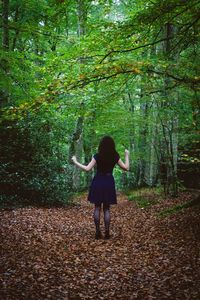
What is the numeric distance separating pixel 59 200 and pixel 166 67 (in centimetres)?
744

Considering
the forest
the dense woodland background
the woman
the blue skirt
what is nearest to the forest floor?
the forest

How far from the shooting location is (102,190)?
7.32 metres

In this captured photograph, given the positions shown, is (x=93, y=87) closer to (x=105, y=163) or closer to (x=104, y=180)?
(x=105, y=163)

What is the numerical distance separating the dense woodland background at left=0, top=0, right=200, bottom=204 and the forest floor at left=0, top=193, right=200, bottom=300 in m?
2.51

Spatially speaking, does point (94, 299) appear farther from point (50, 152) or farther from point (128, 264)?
point (50, 152)

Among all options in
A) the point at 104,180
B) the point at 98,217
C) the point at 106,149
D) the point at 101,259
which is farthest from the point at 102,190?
the point at 101,259

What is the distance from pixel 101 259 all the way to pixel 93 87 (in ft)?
12.5

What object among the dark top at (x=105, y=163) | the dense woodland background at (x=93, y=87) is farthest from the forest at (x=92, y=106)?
the dark top at (x=105, y=163)

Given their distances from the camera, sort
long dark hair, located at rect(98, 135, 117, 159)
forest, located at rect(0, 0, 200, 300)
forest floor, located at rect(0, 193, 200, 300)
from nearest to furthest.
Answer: forest floor, located at rect(0, 193, 200, 300)
forest, located at rect(0, 0, 200, 300)
long dark hair, located at rect(98, 135, 117, 159)

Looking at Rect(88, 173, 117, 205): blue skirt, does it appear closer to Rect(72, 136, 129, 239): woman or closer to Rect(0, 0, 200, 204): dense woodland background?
Rect(72, 136, 129, 239): woman

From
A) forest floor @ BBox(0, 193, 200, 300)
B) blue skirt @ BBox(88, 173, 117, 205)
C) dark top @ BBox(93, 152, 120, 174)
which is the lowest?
forest floor @ BBox(0, 193, 200, 300)

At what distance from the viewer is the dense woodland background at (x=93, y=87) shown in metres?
6.42

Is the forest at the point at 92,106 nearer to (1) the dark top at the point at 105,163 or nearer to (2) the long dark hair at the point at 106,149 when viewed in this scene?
(2) the long dark hair at the point at 106,149

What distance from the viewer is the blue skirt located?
7293 millimetres
